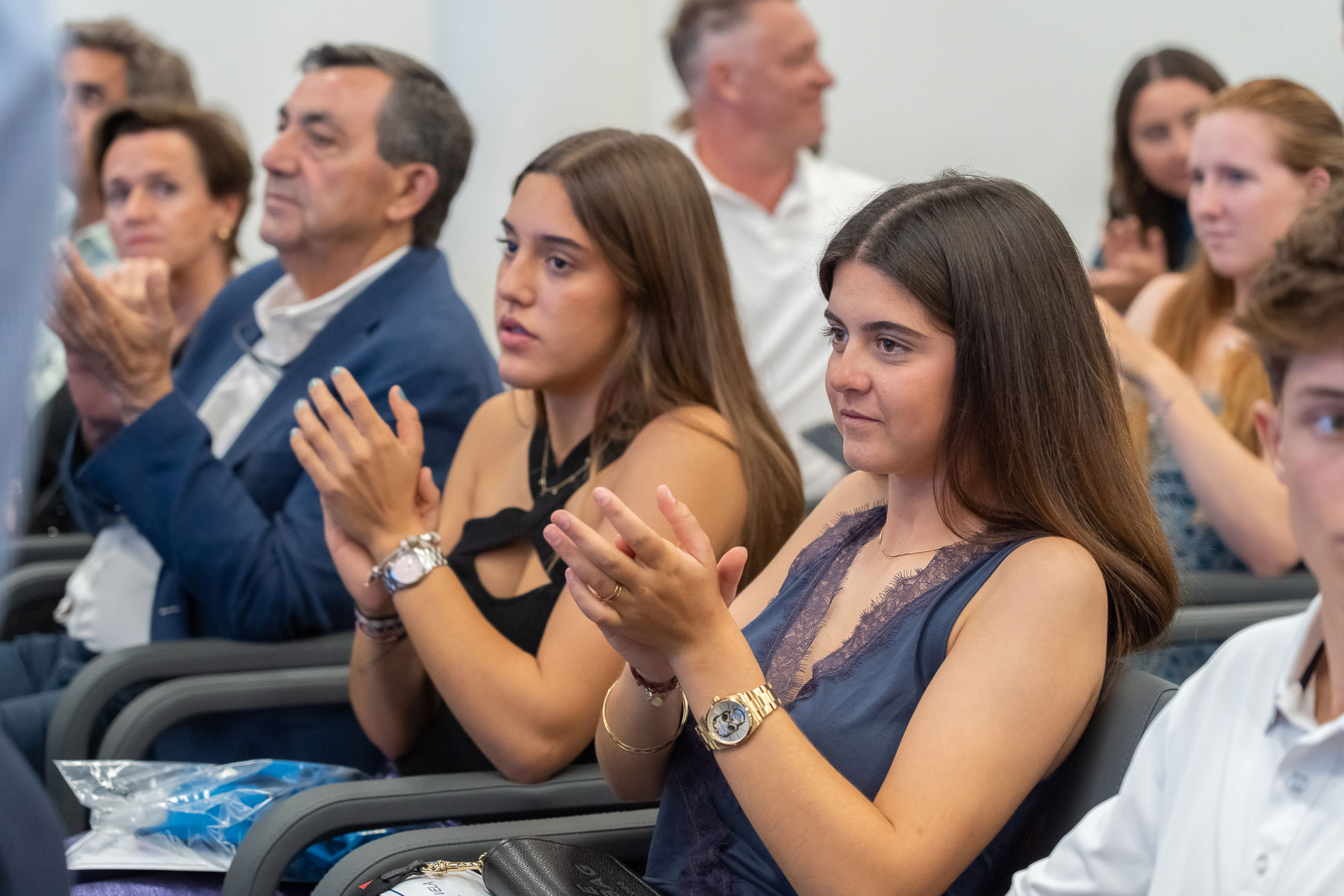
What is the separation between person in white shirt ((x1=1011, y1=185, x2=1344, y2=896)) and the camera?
34.0 inches

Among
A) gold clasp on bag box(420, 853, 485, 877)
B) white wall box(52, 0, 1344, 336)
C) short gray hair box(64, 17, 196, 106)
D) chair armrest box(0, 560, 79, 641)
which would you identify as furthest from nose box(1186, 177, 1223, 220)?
short gray hair box(64, 17, 196, 106)

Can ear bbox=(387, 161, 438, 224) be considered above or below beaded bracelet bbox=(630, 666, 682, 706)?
above

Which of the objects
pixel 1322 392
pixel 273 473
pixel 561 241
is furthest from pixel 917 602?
pixel 273 473

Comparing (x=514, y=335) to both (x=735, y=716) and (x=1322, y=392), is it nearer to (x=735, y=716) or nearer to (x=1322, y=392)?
(x=735, y=716)

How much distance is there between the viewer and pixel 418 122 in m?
2.54

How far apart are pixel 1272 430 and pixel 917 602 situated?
0.44 metres

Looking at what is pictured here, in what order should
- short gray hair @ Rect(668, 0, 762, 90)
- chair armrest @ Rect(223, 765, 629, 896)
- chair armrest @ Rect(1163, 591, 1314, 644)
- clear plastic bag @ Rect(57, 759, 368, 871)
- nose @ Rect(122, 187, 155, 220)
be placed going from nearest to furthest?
chair armrest @ Rect(223, 765, 629, 896)
clear plastic bag @ Rect(57, 759, 368, 871)
chair armrest @ Rect(1163, 591, 1314, 644)
nose @ Rect(122, 187, 155, 220)
short gray hair @ Rect(668, 0, 762, 90)

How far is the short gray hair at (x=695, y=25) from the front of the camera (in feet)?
12.6

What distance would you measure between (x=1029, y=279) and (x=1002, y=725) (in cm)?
44

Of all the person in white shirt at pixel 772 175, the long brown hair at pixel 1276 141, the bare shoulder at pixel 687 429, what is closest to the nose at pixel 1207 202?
the long brown hair at pixel 1276 141

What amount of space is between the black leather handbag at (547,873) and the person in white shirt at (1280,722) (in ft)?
1.56

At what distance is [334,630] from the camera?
2148 millimetres

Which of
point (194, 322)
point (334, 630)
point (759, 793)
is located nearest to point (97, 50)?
point (194, 322)

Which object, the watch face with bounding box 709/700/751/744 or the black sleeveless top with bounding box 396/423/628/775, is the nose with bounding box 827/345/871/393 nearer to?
the watch face with bounding box 709/700/751/744
